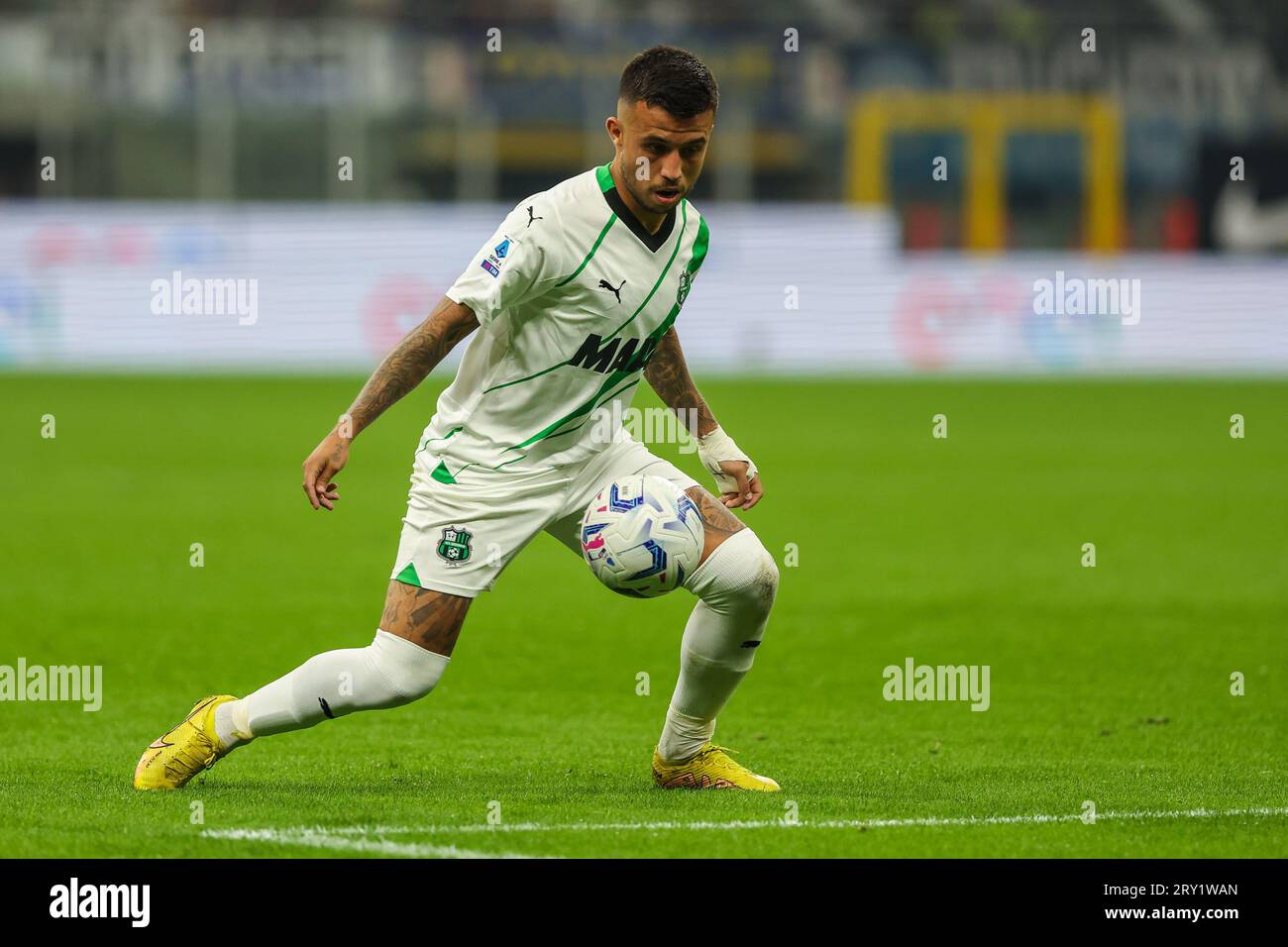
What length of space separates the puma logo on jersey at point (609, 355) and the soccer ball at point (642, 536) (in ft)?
1.18

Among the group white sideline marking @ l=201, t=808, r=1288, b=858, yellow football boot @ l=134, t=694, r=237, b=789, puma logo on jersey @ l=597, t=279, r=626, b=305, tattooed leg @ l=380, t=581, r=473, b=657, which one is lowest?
white sideline marking @ l=201, t=808, r=1288, b=858

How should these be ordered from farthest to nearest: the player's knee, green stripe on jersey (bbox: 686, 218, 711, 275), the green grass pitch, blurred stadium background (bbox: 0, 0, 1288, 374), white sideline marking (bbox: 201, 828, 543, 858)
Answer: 1. blurred stadium background (bbox: 0, 0, 1288, 374)
2. green stripe on jersey (bbox: 686, 218, 711, 275)
3. the player's knee
4. the green grass pitch
5. white sideline marking (bbox: 201, 828, 543, 858)

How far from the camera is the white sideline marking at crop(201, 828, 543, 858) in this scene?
5.19 m

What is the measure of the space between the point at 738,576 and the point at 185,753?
177 centimetres

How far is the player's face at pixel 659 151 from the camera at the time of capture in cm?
562

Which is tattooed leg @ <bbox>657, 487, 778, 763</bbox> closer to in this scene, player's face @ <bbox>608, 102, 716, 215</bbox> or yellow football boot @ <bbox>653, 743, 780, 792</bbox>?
yellow football boot @ <bbox>653, 743, 780, 792</bbox>

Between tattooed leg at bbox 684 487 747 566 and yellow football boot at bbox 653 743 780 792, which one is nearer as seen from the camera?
tattooed leg at bbox 684 487 747 566

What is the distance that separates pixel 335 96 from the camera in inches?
1196

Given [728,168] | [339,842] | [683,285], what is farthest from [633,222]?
[728,168]

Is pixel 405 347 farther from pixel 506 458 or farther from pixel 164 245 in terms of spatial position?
pixel 164 245

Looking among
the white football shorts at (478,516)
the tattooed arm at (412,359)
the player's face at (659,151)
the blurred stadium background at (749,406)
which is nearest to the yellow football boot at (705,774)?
the blurred stadium background at (749,406)

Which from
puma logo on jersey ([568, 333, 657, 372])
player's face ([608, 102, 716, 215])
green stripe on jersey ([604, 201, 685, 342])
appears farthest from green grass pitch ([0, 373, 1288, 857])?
player's face ([608, 102, 716, 215])

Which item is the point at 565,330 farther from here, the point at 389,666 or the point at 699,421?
the point at 389,666
